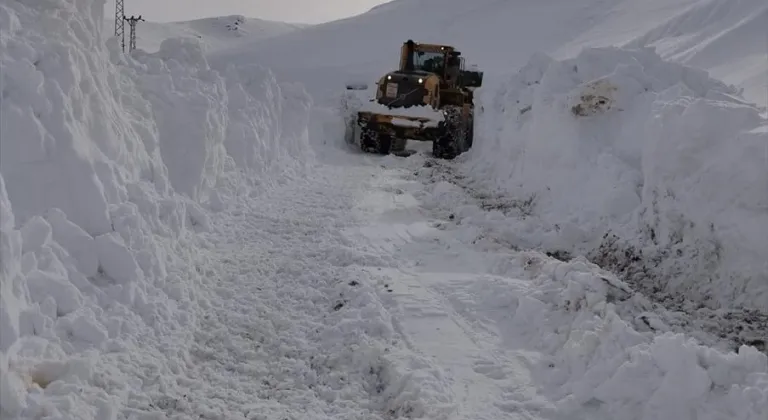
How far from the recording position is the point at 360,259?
283 inches

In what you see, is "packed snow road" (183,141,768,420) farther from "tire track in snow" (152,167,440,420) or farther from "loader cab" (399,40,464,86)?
"loader cab" (399,40,464,86)

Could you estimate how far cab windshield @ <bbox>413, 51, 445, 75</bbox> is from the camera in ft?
64.5

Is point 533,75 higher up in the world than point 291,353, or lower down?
higher up

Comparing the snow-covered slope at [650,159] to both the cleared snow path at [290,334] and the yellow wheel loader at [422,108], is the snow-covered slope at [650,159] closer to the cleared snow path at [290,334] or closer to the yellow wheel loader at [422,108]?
the yellow wheel loader at [422,108]

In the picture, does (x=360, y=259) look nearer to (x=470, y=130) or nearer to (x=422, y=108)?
(x=422, y=108)

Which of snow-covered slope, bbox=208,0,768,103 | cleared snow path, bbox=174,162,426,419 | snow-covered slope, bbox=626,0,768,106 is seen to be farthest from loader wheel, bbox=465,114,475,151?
snow-covered slope, bbox=208,0,768,103

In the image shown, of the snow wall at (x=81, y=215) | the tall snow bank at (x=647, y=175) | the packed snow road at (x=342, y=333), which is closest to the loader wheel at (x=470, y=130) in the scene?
the tall snow bank at (x=647, y=175)

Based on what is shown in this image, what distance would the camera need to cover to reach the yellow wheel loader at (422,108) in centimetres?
1680

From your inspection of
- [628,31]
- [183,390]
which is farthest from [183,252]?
[628,31]

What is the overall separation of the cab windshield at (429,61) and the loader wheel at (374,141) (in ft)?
10.5

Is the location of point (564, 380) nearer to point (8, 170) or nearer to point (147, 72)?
point (8, 170)

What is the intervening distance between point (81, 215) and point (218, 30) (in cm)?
7880

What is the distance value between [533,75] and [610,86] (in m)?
4.96

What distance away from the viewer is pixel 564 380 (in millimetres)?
4684
